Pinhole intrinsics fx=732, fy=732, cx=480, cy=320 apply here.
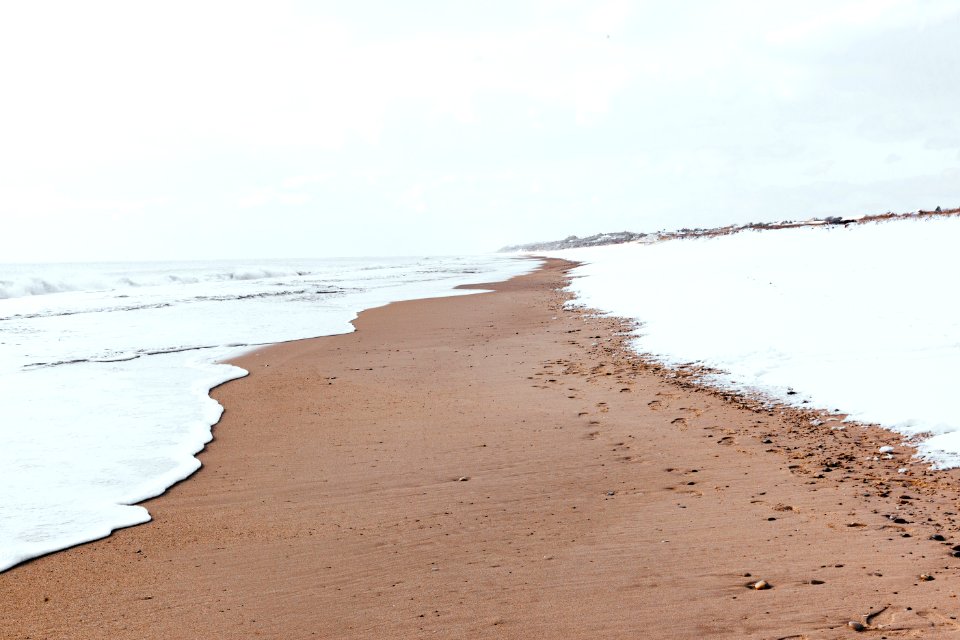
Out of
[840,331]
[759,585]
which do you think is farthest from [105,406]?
[840,331]

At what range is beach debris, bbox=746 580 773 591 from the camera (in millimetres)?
3692


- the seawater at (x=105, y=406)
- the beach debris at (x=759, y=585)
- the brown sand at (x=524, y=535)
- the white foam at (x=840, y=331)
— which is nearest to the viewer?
the brown sand at (x=524, y=535)

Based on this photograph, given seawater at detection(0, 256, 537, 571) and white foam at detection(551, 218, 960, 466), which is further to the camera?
white foam at detection(551, 218, 960, 466)

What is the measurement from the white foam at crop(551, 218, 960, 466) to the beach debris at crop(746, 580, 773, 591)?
2.59 meters

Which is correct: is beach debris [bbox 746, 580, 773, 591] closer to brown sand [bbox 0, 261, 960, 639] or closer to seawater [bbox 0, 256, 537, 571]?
brown sand [bbox 0, 261, 960, 639]

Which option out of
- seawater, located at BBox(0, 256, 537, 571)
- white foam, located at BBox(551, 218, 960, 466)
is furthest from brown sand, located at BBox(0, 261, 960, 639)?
white foam, located at BBox(551, 218, 960, 466)

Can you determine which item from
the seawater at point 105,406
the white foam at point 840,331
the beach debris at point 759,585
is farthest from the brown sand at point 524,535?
the white foam at point 840,331

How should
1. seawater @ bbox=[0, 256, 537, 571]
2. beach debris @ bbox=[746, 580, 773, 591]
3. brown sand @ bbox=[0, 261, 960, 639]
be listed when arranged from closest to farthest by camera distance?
brown sand @ bbox=[0, 261, 960, 639]
beach debris @ bbox=[746, 580, 773, 591]
seawater @ bbox=[0, 256, 537, 571]

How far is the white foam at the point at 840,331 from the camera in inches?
276

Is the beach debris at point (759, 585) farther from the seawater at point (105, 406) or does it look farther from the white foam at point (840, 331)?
the seawater at point (105, 406)

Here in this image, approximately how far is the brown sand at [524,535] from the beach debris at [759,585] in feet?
0.12

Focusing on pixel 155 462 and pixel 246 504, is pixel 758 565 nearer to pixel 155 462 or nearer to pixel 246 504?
pixel 246 504

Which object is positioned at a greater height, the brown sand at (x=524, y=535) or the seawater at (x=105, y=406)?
the seawater at (x=105, y=406)

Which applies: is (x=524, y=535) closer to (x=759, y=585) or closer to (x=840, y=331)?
(x=759, y=585)
